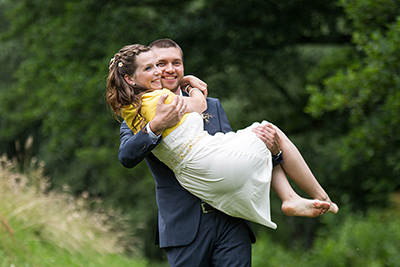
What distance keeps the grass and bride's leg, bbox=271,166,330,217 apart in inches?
128

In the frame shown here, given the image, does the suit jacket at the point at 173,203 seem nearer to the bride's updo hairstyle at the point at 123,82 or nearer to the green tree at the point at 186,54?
the bride's updo hairstyle at the point at 123,82

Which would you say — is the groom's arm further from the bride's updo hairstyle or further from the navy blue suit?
the bride's updo hairstyle

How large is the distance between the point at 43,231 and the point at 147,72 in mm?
4030

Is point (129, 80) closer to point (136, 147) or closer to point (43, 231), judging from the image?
point (136, 147)

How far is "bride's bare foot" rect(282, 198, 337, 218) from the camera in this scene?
3402 mm

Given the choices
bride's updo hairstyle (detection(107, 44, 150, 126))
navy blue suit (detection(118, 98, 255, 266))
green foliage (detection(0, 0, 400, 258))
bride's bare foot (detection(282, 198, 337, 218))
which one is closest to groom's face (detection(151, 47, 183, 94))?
bride's updo hairstyle (detection(107, 44, 150, 126))

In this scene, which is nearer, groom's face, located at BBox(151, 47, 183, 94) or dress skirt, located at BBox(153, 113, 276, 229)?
dress skirt, located at BBox(153, 113, 276, 229)

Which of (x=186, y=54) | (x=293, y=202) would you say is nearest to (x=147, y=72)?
(x=293, y=202)

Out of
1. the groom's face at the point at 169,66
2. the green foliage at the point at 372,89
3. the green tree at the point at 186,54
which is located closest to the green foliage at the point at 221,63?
the green tree at the point at 186,54

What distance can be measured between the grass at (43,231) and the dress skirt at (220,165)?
10.4 feet

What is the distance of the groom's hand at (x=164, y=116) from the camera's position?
3129mm

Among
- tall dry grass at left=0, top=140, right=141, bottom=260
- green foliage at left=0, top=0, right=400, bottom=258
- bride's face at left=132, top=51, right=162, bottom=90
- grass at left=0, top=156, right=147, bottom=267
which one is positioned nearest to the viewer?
bride's face at left=132, top=51, right=162, bottom=90

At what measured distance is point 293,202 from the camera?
11.5 feet

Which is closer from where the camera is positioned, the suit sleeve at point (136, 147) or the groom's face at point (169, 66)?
the suit sleeve at point (136, 147)
